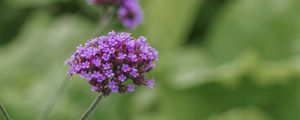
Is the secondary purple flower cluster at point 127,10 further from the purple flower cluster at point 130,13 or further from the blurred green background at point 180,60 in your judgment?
the blurred green background at point 180,60

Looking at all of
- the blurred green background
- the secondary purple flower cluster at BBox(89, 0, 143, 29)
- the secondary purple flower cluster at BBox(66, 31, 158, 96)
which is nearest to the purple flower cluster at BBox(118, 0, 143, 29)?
the secondary purple flower cluster at BBox(89, 0, 143, 29)

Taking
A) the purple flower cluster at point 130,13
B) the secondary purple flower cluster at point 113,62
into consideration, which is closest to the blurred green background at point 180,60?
the purple flower cluster at point 130,13

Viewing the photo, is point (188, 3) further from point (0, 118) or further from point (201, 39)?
point (0, 118)

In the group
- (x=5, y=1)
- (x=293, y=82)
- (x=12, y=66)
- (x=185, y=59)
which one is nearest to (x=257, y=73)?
(x=293, y=82)

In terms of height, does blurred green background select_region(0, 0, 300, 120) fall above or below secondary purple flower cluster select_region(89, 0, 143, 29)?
above

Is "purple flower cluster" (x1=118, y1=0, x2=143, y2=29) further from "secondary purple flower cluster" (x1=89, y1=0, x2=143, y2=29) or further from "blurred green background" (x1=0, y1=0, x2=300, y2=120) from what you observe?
"blurred green background" (x1=0, y1=0, x2=300, y2=120)

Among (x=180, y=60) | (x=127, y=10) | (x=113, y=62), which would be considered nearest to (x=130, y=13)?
(x=127, y=10)
